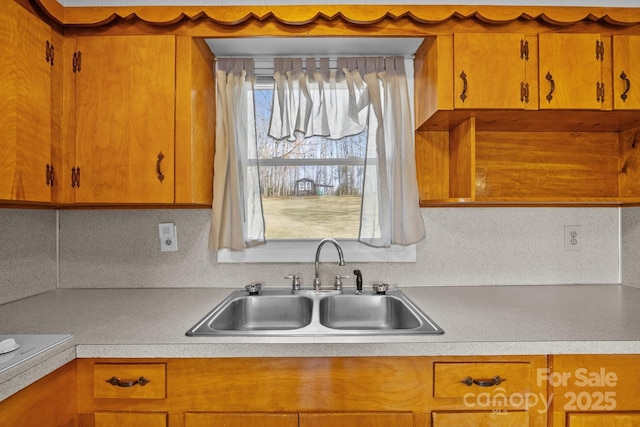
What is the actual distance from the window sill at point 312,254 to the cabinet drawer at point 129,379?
2.61ft

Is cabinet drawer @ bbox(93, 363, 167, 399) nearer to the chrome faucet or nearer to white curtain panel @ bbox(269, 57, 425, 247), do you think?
the chrome faucet

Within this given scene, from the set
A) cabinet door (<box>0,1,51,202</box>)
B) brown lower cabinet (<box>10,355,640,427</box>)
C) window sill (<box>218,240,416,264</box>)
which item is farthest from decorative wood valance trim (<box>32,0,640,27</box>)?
brown lower cabinet (<box>10,355,640,427</box>)

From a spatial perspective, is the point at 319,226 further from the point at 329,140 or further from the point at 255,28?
the point at 255,28

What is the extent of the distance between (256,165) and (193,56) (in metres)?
0.57

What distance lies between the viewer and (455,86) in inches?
58.1

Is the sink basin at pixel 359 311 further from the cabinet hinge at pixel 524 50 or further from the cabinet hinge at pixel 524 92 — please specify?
the cabinet hinge at pixel 524 50

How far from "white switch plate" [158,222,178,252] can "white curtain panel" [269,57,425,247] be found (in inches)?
28.2

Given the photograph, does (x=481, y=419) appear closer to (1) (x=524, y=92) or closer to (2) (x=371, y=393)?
(2) (x=371, y=393)

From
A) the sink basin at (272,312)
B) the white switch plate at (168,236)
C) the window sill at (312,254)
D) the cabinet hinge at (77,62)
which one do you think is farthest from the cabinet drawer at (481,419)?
the cabinet hinge at (77,62)

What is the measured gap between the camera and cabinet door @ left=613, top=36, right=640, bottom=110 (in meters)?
1.48

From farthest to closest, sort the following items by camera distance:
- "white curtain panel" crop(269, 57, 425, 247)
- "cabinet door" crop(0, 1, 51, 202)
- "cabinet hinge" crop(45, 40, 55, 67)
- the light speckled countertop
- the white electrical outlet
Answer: the white electrical outlet
"white curtain panel" crop(269, 57, 425, 247)
"cabinet hinge" crop(45, 40, 55, 67)
"cabinet door" crop(0, 1, 51, 202)
the light speckled countertop

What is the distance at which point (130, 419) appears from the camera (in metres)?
1.09

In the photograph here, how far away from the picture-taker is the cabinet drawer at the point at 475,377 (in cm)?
109

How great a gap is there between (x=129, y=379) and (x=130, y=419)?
0.41ft
